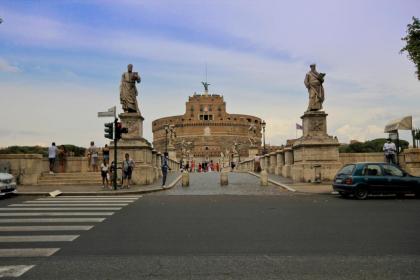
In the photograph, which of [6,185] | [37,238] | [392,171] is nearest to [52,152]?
[6,185]

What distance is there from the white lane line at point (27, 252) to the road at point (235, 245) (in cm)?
15

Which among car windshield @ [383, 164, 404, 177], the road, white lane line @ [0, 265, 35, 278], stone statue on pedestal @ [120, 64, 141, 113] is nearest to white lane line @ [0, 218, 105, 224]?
the road

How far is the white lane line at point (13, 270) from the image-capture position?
19.0 feet

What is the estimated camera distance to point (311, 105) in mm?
22562

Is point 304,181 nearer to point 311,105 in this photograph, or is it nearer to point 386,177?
point 311,105

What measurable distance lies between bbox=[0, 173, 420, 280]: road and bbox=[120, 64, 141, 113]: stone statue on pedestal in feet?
34.6

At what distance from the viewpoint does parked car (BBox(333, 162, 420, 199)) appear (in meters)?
15.8

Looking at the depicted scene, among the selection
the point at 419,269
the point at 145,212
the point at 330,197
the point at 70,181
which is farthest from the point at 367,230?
the point at 70,181

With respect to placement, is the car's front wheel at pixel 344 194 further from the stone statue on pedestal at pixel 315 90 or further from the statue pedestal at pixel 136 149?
the statue pedestal at pixel 136 149

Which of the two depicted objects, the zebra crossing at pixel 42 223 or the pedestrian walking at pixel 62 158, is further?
the pedestrian walking at pixel 62 158

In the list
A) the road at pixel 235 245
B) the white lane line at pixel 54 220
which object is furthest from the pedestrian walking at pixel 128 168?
the white lane line at pixel 54 220

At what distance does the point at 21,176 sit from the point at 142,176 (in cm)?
562

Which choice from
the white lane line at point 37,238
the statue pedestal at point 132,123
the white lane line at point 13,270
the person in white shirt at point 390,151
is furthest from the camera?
the statue pedestal at point 132,123

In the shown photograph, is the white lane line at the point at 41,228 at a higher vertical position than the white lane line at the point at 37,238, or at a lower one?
higher
